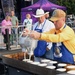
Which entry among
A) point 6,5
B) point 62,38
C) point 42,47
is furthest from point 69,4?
point 62,38

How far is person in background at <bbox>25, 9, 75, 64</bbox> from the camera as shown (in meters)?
4.38

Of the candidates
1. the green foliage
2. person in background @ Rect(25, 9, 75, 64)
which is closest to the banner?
the green foliage

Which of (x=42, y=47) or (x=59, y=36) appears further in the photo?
(x=42, y=47)

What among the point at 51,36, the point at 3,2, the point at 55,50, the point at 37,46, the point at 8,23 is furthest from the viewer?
the point at 3,2

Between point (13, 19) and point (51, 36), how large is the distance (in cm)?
927

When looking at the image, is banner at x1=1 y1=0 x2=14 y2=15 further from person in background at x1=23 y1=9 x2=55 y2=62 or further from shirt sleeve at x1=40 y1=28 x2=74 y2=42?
shirt sleeve at x1=40 y1=28 x2=74 y2=42

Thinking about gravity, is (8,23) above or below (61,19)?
below

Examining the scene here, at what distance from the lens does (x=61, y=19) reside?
4473 millimetres

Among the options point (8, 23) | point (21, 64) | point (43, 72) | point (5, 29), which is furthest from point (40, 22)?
point (8, 23)

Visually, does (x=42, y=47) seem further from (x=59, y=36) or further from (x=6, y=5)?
(x=6, y=5)

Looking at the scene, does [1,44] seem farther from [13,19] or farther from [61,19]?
[61,19]

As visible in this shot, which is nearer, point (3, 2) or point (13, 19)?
point (13, 19)

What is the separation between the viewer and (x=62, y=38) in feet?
14.4

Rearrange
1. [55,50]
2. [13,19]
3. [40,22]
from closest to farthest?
[55,50]
[40,22]
[13,19]
